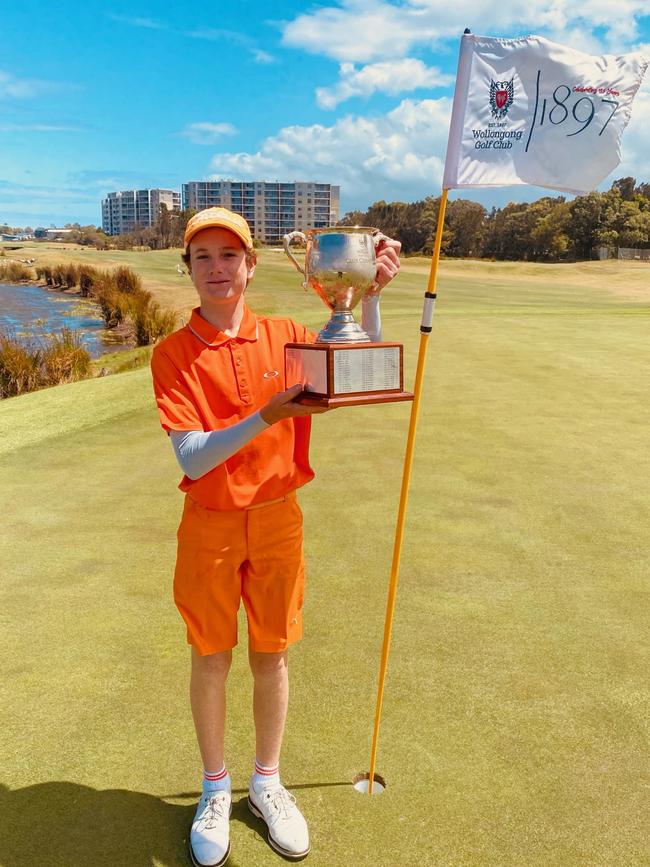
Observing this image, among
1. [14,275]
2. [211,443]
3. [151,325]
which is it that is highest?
[211,443]

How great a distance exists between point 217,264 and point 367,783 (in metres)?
1.58

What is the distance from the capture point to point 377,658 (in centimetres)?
287

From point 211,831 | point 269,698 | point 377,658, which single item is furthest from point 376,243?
point 211,831

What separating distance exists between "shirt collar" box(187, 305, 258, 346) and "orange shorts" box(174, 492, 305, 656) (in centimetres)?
45

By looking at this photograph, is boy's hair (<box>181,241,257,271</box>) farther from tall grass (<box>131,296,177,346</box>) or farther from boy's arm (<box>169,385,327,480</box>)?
tall grass (<box>131,296,177,346</box>)

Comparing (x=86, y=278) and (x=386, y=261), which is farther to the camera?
(x=86, y=278)

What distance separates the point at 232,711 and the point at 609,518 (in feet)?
8.55

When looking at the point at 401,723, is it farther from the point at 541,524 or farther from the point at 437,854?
the point at 541,524

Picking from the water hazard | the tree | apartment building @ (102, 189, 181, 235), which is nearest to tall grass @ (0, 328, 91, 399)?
the water hazard

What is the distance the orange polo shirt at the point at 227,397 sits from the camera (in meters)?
1.93

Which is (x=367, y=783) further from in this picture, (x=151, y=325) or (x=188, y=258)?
(x=151, y=325)

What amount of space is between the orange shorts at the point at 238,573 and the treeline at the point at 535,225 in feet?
148

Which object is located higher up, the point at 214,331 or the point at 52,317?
the point at 214,331

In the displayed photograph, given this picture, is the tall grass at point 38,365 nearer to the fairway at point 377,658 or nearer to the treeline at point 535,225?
the fairway at point 377,658
